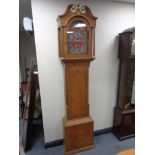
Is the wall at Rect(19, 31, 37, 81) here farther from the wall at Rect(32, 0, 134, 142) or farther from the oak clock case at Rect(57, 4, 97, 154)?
the oak clock case at Rect(57, 4, 97, 154)

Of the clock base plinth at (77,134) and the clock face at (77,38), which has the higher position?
the clock face at (77,38)

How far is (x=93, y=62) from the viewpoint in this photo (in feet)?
7.88

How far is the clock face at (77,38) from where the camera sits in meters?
2.01

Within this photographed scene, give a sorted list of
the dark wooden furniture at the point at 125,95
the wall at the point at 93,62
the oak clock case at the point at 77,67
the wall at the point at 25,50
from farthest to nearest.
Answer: the wall at the point at 25,50
the dark wooden furniture at the point at 125,95
the wall at the point at 93,62
the oak clock case at the point at 77,67

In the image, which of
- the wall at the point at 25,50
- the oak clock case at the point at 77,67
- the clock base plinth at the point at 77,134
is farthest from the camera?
the wall at the point at 25,50

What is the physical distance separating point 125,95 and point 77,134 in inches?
40.1

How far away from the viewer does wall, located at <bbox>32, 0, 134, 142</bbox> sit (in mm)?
2061

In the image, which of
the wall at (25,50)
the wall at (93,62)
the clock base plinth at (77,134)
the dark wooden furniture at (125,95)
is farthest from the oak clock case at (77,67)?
the wall at (25,50)

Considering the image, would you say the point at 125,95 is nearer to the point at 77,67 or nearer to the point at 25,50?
the point at 77,67

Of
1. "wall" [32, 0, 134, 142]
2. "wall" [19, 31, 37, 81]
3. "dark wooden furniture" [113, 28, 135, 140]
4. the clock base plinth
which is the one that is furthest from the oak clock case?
"wall" [19, 31, 37, 81]

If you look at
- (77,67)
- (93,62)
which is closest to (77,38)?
(77,67)

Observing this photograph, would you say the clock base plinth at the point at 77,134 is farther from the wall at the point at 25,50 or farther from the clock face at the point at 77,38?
the wall at the point at 25,50
